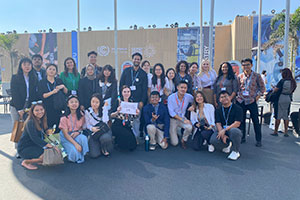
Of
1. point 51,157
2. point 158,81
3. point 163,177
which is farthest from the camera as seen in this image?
point 158,81

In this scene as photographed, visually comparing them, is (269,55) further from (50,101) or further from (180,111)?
(50,101)

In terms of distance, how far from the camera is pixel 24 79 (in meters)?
3.94

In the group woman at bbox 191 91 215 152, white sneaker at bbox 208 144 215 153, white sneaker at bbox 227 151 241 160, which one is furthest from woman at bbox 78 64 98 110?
white sneaker at bbox 227 151 241 160

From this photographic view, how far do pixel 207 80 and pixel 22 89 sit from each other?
158 inches

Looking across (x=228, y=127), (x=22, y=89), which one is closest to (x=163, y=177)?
(x=228, y=127)

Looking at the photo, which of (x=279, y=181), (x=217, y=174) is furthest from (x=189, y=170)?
(x=279, y=181)

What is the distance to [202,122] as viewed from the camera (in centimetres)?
447

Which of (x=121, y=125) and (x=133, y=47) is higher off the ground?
(x=133, y=47)

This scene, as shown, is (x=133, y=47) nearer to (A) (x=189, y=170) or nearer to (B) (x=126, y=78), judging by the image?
(B) (x=126, y=78)

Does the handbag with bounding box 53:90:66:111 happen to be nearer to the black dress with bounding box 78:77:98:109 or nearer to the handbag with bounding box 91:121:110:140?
the black dress with bounding box 78:77:98:109

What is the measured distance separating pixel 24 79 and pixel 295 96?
1698 centimetres

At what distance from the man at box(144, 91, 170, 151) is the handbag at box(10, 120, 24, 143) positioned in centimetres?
236

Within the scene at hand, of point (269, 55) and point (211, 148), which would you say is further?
point (269, 55)

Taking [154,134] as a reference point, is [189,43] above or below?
above
